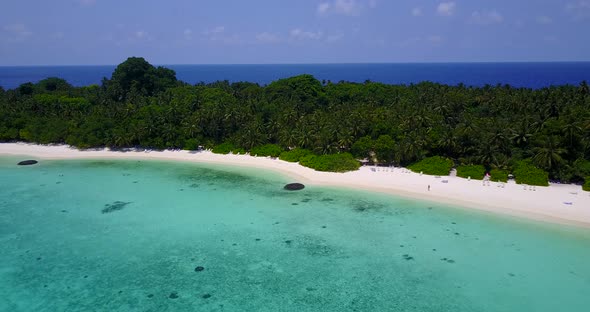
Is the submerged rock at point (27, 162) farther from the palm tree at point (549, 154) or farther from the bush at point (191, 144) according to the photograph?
the palm tree at point (549, 154)

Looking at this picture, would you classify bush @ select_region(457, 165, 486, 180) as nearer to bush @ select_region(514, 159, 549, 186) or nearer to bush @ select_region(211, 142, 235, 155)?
bush @ select_region(514, 159, 549, 186)

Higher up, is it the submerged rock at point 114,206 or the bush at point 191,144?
the bush at point 191,144

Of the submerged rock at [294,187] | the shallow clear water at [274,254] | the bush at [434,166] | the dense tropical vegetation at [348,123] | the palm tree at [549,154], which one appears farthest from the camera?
the bush at [434,166]

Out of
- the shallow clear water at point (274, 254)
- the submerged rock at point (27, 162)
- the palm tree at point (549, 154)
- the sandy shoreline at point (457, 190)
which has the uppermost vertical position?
the palm tree at point (549, 154)

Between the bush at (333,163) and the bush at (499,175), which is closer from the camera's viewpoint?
the bush at (499,175)

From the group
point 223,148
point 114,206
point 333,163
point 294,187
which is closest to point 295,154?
point 333,163

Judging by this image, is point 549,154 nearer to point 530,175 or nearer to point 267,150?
point 530,175

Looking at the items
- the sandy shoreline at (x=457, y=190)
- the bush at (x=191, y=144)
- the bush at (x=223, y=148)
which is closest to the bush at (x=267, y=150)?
the sandy shoreline at (x=457, y=190)
